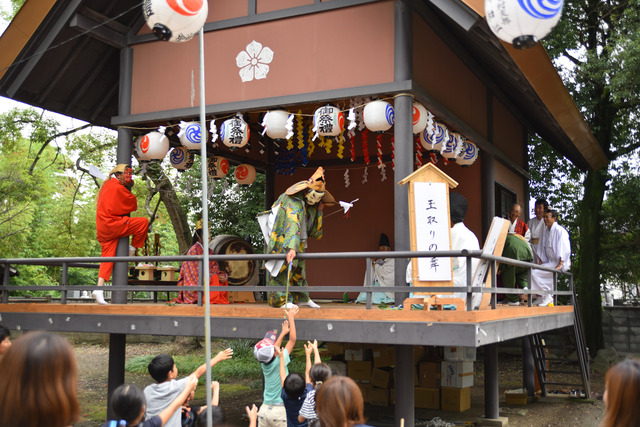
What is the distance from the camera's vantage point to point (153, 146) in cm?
942

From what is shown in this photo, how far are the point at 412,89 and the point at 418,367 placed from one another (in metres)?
5.12

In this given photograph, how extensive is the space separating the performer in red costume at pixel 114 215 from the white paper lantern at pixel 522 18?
17.9 ft

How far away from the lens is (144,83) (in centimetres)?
952

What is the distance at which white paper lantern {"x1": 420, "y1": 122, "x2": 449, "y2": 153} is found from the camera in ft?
28.7

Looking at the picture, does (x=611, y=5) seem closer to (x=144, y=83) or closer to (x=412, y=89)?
(x=412, y=89)

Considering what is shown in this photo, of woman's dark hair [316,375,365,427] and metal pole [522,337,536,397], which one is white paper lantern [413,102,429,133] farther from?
metal pole [522,337,536,397]

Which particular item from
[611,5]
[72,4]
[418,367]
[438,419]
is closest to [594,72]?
[611,5]

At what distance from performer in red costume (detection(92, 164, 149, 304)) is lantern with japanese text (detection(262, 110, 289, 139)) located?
212cm

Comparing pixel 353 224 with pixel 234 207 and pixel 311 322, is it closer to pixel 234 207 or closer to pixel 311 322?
pixel 234 207

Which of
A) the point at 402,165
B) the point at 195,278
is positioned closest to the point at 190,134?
the point at 195,278

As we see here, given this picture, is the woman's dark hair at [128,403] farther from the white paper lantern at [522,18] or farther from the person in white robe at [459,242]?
the white paper lantern at [522,18]

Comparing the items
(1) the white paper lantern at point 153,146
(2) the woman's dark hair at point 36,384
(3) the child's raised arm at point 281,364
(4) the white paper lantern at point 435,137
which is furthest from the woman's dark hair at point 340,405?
(1) the white paper lantern at point 153,146

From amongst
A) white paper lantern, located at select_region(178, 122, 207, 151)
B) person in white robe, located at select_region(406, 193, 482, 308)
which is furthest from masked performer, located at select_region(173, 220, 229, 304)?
person in white robe, located at select_region(406, 193, 482, 308)

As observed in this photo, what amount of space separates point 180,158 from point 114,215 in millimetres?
→ 2187
